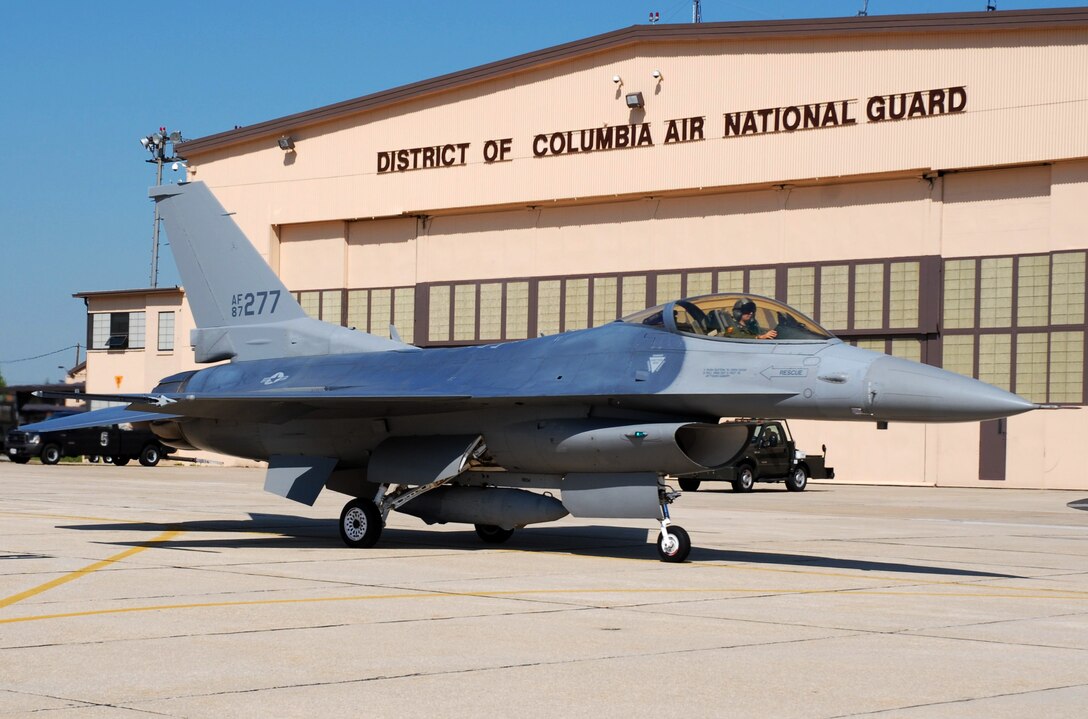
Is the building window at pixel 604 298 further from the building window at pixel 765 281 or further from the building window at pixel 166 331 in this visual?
the building window at pixel 166 331

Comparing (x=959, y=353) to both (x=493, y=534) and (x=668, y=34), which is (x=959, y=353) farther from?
(x=493, y=534)

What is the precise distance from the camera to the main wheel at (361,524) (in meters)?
14.4

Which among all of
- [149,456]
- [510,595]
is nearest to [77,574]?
[510,595]

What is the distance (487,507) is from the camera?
46.4ft

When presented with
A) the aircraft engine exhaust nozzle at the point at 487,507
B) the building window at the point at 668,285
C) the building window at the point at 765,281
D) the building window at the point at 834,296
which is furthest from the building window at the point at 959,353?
the aircraft engine exhaust nozzle at the point at 487,507

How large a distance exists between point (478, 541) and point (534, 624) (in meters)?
6.97

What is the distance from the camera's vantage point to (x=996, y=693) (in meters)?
6.40

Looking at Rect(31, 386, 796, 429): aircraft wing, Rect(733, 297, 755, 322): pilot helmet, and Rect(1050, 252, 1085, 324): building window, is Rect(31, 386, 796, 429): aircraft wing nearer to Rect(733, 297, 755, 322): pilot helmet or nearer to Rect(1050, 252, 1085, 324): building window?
Rect(733, 297, 755, 322): pilot helmet

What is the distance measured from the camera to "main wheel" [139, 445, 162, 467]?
4400 centimetres

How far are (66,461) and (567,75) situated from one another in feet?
82.0

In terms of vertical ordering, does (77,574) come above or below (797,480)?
above

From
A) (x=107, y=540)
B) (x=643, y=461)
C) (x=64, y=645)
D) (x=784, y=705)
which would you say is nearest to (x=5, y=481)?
(x=107, y=540)

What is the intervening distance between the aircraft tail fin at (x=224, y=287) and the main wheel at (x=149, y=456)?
2723cm

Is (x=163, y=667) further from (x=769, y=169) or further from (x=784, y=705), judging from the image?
(x=769, y=169)
